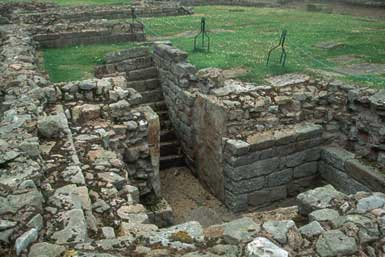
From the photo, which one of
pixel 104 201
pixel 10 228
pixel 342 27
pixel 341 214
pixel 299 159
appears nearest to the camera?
pixel 10 228

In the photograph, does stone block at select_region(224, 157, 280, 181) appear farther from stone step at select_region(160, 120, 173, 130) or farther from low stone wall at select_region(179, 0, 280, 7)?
low stone wall at select_region(179, 0, 280, 7)

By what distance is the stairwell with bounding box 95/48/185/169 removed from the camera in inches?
437

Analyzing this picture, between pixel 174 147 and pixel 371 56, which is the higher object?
pixel 371 56

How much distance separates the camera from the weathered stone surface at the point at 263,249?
3631mm

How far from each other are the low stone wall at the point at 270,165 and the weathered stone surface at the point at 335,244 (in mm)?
4525

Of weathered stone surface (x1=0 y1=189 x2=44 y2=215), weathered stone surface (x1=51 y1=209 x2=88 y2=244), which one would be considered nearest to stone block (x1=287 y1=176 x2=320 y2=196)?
weathered stone surface (x1=51 y1=209 x2=88 y2=244)

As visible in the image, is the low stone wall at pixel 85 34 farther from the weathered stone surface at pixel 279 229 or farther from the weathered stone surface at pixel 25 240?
the weathered stone surface at pixel 279 229

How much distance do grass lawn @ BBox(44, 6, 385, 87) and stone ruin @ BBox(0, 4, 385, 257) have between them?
0.81 metres

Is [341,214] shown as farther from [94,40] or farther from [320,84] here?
[94,40]

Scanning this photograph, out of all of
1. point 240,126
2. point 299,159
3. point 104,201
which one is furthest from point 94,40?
point 104,201

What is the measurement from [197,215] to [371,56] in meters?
6.58

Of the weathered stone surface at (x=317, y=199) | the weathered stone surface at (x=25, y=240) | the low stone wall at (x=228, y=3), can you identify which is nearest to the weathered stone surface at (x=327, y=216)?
the weathered stone surface at (x=317, y=199)

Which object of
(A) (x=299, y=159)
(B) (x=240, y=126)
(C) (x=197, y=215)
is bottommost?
(C) (x=197, y=215)

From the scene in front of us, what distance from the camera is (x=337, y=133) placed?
368 inches
